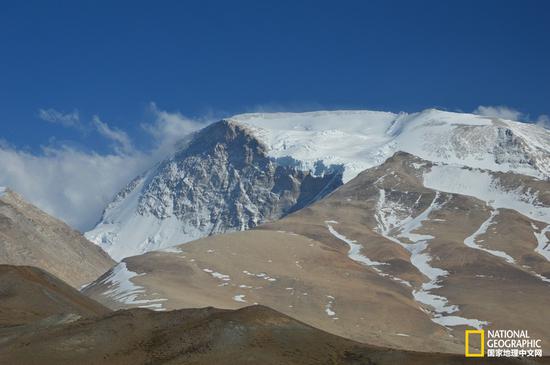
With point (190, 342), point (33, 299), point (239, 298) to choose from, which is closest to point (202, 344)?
point (190, 342)

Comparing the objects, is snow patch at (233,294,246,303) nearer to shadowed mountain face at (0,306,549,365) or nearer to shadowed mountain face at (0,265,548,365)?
shadowed mountain face at (0,265,548,365)

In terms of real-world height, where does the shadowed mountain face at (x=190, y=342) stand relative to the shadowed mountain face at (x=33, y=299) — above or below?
below

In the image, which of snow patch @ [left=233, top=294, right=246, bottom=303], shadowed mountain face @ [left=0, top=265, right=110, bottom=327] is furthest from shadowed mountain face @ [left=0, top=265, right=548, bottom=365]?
snow patch @ [left=233, top=294, right=246, bottom=303]

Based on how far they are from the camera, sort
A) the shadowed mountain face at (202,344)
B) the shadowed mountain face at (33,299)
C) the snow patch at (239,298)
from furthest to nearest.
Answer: the snow patch at (239,298), the shadowed mountain face at (33,299), the shadowed mountain face at (202,344)

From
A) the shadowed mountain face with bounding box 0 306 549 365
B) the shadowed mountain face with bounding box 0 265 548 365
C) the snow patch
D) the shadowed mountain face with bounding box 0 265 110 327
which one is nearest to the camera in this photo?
the shadowed mountain face with bounding box 0 306 549 365

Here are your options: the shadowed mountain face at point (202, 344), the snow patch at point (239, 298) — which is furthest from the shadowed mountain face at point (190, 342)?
the snow patch at point (239, 298)

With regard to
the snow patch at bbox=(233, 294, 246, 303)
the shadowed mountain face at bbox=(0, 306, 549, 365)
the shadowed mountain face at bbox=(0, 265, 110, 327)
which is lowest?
the shadowed mountain face at bbox=(0, 306, 549, 365)

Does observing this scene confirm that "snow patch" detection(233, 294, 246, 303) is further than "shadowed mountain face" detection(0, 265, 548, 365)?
Yes

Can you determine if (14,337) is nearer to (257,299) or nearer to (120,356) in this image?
(120,356)

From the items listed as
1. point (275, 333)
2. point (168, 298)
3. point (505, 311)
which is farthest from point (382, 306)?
point (275, 333)

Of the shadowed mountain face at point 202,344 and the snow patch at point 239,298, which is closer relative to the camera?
the shadowed mountain face at point 202,344

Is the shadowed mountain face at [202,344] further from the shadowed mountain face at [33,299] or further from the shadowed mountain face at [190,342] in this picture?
the shadowed mountain face at [33,299]

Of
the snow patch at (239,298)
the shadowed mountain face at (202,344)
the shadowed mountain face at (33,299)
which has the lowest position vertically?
the shadowed mountain face at (202,344)

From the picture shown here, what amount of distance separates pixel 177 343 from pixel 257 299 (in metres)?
131
